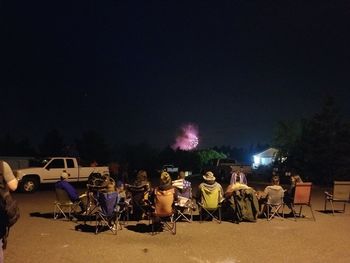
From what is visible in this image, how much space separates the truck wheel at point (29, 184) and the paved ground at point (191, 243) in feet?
31.4

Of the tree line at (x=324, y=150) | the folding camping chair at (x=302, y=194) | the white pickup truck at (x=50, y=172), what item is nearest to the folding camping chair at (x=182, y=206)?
the folding camping chair at (x=302, y=194)

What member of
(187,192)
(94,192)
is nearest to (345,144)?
(187,192)

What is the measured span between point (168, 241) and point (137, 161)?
37355mm

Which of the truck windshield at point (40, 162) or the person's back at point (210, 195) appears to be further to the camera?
the truck windshield at point (40, 162)

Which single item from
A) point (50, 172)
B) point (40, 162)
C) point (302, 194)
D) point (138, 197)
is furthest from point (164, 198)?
point (40, 162)

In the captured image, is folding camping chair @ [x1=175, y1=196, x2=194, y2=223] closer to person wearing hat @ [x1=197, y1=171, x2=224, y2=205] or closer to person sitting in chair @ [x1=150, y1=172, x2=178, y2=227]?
person wearing hat @ [x1=197, y1=171, x2=224, y2=205]

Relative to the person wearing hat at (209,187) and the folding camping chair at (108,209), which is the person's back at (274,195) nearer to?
the person wearing hat at (209,187)

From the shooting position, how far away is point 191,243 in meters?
9.27

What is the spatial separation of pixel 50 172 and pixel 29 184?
124cm

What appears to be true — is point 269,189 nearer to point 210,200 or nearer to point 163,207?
point 210,200

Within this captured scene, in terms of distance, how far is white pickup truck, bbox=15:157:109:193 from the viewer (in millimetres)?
21391

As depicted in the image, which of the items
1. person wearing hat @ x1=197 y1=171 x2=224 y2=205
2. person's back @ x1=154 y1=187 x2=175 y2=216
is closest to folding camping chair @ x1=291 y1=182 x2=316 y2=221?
person wearing hat @ x1=197 y1=171 x2=224 y2=205

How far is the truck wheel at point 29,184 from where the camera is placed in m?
21.2

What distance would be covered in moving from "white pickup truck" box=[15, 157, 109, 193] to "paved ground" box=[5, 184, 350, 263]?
383 inches
